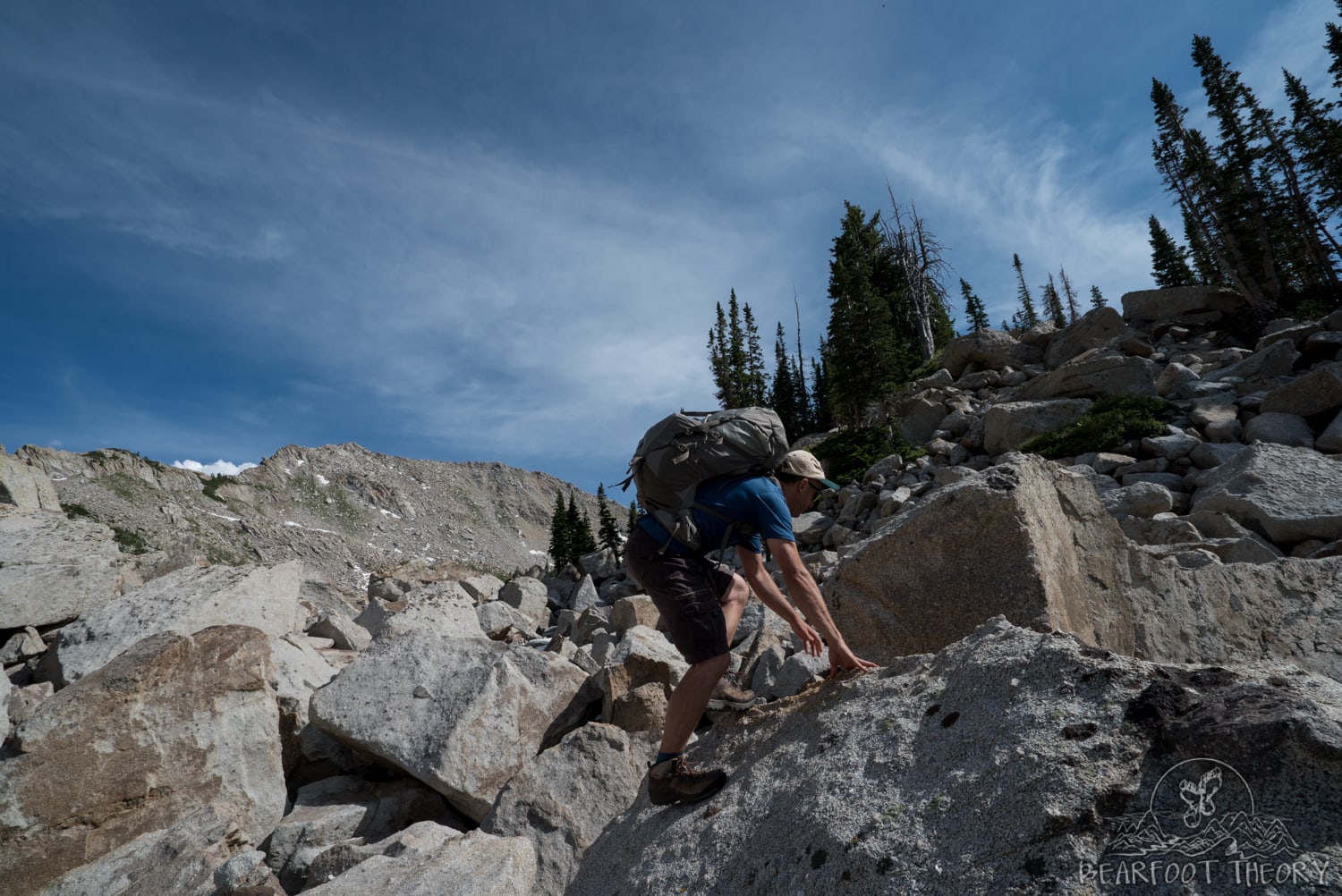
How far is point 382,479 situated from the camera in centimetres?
19800

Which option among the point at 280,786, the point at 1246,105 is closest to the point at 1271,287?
the point at 1246,105

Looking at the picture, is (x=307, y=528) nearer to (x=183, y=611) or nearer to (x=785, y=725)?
(x=183, y=611)

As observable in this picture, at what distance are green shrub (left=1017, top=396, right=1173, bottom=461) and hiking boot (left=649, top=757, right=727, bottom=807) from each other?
17.5 meters

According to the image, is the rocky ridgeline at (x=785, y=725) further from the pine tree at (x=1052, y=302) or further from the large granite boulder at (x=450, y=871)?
the pine tree at (x=1052, y=302)

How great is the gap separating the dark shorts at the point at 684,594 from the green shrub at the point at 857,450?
25741 millimetres

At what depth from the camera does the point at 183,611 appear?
29.4 feet

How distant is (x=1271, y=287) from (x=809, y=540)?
29317mm

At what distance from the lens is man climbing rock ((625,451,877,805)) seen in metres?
4.04

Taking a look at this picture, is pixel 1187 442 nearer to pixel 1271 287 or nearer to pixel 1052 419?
pixel 1052 419

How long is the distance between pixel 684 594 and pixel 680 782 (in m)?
1.06

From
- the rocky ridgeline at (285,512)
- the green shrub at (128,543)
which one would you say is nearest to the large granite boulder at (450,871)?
the green shrub at (128,543)

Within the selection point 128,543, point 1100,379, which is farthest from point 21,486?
point 128,543

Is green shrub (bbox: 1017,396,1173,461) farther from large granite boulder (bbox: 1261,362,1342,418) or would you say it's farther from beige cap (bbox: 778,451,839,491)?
beige cap (bbox: 778,451,839,491)

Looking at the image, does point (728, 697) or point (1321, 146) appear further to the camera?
point (1321, 146)
